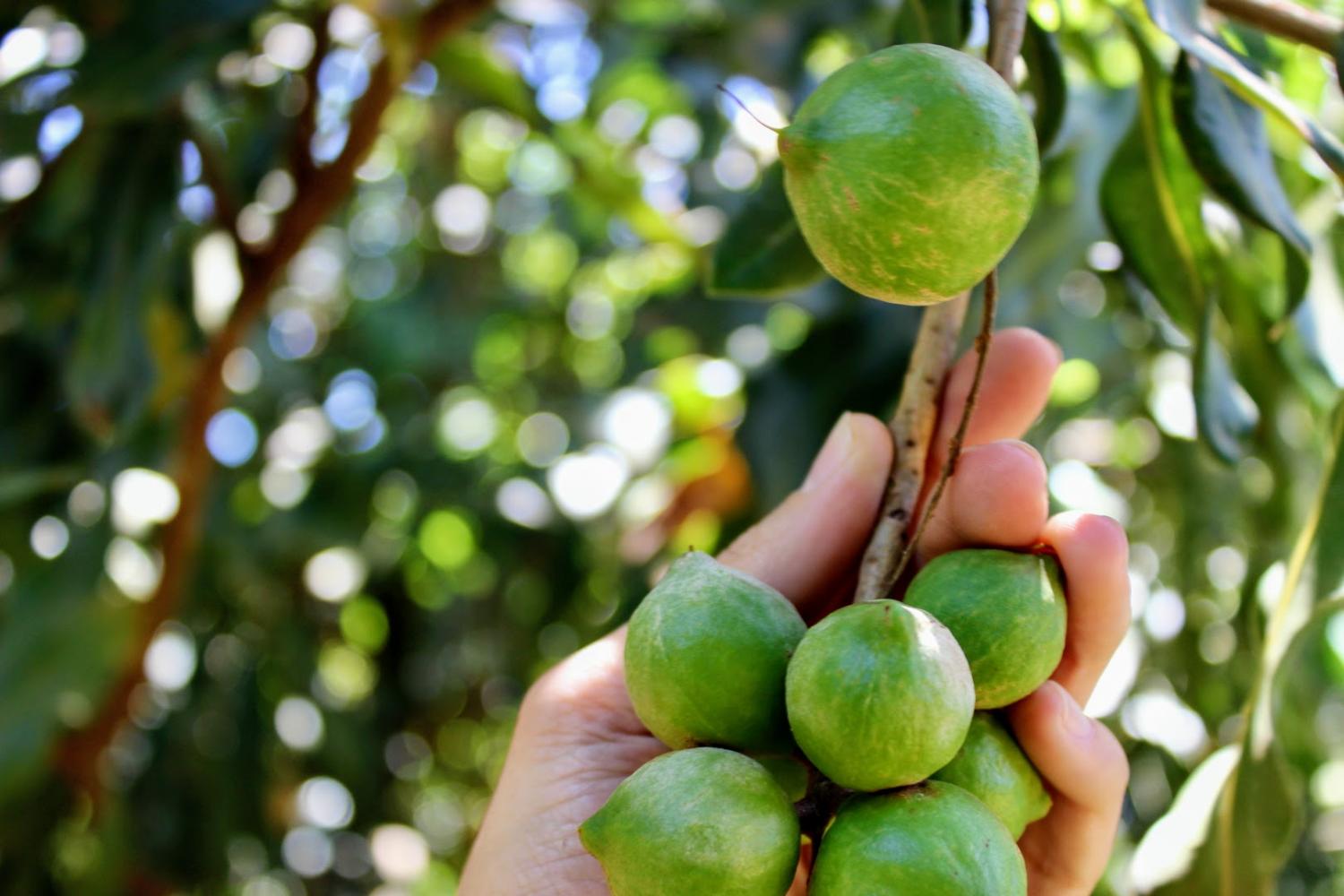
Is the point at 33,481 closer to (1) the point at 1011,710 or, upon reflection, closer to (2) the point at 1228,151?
(1) the point at 1011,710

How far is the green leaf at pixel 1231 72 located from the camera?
2.80ft

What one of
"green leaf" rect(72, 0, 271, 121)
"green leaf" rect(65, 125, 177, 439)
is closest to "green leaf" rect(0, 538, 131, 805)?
"green leaf" rect(65, 125, 177, 439)

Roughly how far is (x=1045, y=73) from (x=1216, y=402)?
1.21 ft

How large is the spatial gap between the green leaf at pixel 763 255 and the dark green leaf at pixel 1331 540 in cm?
50

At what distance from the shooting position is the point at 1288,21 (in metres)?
0.94

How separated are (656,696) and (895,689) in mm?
163

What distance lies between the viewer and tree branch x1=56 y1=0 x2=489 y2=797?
1628mm

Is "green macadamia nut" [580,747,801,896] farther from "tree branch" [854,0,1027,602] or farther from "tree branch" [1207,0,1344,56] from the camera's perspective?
"tree branch" [1207,0,1344,56]

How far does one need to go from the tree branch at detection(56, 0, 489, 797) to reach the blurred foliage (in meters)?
0.03


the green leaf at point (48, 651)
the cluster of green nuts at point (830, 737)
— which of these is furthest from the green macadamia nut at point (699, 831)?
the green leaf at point (48, 651)

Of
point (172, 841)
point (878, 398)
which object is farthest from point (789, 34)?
point (172, 841)

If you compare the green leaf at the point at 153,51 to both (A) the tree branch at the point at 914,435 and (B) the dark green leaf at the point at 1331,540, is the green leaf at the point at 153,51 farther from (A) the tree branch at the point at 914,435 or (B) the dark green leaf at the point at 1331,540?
(B) the dark green leaf at the point at 1331,540

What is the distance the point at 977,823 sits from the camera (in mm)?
639

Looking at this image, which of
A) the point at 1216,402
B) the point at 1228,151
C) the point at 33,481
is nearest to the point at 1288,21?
the point at 1228,151
